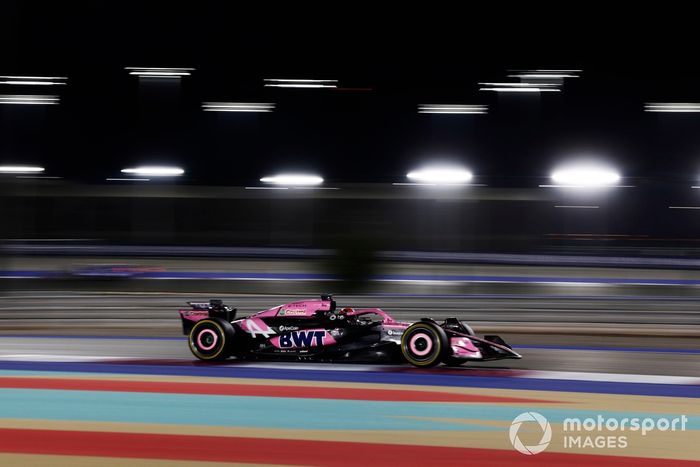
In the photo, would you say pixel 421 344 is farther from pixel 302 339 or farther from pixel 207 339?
pixel 207 339

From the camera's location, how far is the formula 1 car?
26.8 ft

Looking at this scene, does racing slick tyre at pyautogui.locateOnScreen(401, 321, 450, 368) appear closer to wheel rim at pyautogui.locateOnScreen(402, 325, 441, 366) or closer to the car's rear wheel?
wheel rim at pyautogui.locateOnScreen(402, 325, 441, 366)

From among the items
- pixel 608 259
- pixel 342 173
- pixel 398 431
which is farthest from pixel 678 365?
pixel 342 173

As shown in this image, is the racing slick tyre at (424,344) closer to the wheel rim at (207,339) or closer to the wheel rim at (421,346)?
the wheel rim at (421,346)

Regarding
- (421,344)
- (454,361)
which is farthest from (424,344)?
(454,361)

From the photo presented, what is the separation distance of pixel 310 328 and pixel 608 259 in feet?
60.7

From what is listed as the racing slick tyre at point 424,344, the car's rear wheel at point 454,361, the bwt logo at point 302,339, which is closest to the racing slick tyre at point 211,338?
the bwt logo at point 302,339
